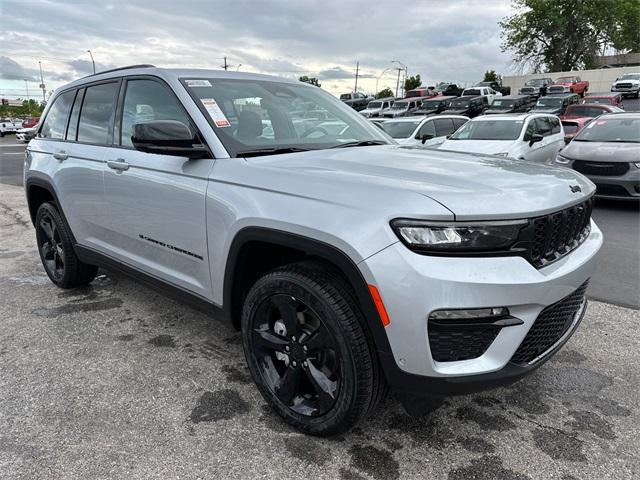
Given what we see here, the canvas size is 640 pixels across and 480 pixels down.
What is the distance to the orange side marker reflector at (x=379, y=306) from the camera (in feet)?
6.66

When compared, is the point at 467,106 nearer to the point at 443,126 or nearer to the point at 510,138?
the point at 443,126

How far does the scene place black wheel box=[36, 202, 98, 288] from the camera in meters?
4.37

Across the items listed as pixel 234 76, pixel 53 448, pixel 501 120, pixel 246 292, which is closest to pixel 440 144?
pixel 501 120

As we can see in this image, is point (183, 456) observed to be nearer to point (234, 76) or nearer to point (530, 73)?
point (234, 76)

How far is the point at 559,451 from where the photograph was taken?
2.41 metres

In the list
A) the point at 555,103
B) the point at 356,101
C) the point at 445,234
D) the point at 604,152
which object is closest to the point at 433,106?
the point at 555,103

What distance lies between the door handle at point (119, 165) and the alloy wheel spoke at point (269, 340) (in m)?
1.51

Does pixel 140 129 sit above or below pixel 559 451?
above

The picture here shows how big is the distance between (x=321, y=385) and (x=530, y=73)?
65.7 metres

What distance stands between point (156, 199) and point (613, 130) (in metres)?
9.08

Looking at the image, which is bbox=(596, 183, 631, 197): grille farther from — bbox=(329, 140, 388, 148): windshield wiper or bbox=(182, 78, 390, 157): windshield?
bbox=(329, 140, 388, 148): windshield wiper

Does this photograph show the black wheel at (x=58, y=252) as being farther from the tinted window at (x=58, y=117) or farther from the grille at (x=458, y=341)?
the grille at (x=458, y=341)

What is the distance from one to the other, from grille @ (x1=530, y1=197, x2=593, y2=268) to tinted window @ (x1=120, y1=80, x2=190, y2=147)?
1.94 m

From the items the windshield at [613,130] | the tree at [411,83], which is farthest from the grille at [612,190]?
the tree at [411,83]
